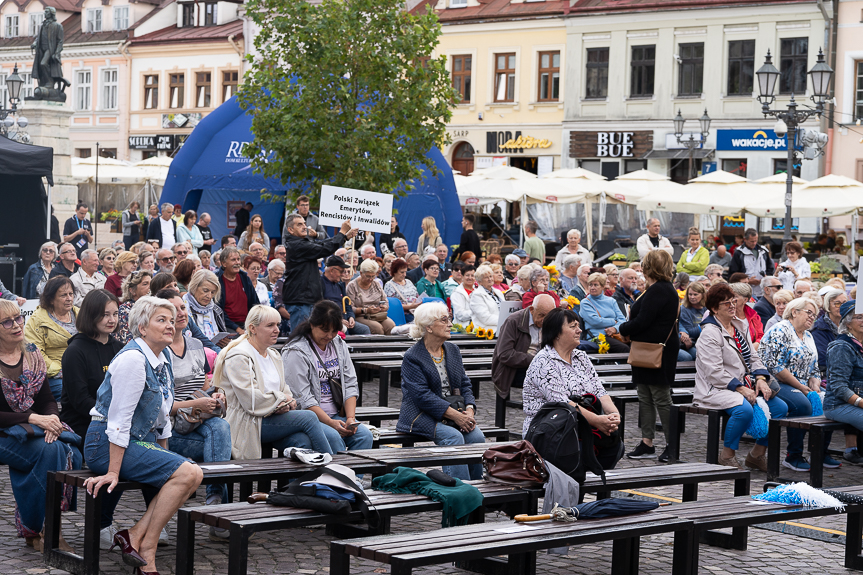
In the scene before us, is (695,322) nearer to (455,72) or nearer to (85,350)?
(85,350)

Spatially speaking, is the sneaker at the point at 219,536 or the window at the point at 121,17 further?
the window at the point at 121,17

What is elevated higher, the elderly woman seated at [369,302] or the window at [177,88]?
the window at [177,88]

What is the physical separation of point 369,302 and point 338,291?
0.90 meters

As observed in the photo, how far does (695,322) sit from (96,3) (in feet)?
164

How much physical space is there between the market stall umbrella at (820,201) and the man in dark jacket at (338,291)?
1326cm

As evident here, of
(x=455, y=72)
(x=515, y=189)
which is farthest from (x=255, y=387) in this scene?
(x=455, y=72)

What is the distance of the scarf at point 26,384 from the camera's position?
6.86m

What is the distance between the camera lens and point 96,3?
57.2 meters

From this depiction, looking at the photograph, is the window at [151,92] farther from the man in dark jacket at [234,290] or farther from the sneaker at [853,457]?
the sneaker at [853,457]

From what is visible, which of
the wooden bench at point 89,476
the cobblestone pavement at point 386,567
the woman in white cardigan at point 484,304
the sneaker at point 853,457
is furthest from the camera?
the woman in white cardigan at point 484,304

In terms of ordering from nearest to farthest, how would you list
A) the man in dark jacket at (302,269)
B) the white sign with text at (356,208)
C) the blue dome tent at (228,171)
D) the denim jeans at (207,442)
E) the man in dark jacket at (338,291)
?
1. the denim jeans at (207,442)
2. the man in dark jacket at (302,269)
3. the man in dark jacket at (338,291)
4. the white sign with text at (356,208)
5. the blue dome tent at (228,171)

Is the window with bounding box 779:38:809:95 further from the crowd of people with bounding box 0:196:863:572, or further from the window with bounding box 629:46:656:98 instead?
the crowd of people with bounding box 0:196:863:572

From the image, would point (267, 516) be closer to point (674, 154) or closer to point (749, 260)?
point (749, 260)

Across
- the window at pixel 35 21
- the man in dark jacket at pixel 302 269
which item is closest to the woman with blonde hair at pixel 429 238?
the man in dark jacket at pixel 302 269
